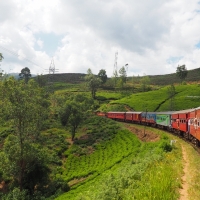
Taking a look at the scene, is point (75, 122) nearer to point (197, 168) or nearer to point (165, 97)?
point (197, 168)

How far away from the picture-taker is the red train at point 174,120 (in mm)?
26016

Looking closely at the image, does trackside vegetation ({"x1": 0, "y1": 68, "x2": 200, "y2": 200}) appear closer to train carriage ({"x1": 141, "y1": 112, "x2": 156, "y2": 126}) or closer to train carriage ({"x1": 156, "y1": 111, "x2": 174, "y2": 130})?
train carriage ({"x1": 156, "y1": 111, "x2": 174, "y2": 130})

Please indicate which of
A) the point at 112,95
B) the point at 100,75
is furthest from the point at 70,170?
the point at 100,75

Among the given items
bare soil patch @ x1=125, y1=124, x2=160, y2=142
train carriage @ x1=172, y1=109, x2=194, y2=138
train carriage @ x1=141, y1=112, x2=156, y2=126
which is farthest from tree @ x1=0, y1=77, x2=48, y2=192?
train carriage @ x1=141, y1=112, x2=156, y2=126

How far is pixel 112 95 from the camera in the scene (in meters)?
128

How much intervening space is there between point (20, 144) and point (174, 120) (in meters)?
24.6

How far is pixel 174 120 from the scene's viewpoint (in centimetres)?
4081

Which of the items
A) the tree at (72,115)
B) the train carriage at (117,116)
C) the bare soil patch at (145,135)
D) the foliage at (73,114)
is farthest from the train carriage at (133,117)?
the tree at (72,115)

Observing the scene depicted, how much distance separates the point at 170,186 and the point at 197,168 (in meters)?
7.03

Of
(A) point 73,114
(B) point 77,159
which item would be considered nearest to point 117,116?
(A) point 73,114

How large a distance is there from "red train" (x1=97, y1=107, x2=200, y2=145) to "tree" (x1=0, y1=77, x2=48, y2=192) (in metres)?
20.5

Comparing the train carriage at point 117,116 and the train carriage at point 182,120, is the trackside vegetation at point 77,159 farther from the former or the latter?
the train carriage at point 117,116

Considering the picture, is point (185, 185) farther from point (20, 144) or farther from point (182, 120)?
point (20, 144)

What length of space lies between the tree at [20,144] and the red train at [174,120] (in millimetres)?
20543
